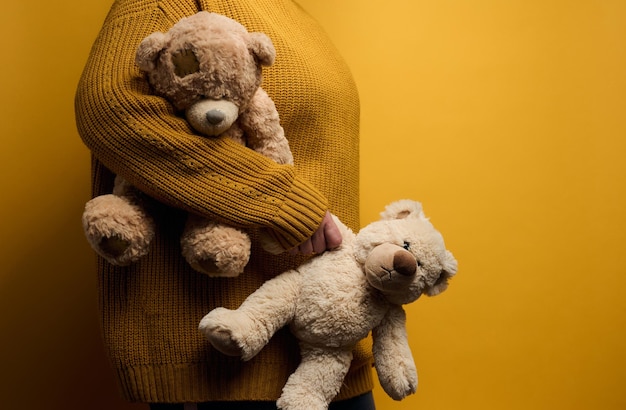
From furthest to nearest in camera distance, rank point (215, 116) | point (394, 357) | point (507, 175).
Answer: point (507, 175) < point (394, 357) < point (215, 116)

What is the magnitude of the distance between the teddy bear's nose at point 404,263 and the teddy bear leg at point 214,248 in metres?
0.18

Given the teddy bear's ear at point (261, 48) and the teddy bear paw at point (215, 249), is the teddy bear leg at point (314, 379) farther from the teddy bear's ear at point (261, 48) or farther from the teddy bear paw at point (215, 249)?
the teddy bear's ear at point (261, 48)

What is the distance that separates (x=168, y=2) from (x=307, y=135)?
0.87 feet

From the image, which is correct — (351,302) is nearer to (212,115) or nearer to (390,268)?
(390,268)

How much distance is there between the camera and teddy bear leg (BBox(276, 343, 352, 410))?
2.69 feet

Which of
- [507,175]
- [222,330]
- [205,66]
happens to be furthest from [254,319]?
[507,175]

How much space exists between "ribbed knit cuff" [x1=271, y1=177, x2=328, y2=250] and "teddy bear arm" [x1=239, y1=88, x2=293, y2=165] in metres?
0.05

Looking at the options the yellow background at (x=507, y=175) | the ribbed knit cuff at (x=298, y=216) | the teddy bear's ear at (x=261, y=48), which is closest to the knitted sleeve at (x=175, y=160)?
the ribbed knit cuff at (x=298, y=216)

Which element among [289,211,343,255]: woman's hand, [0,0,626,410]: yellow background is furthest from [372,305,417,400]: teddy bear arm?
[0,0,626,410]: yellow background

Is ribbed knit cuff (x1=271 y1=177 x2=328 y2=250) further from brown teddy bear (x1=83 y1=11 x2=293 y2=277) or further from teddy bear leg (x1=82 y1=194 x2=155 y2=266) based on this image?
teddy bear leg (x1=82 y1=194 x2=155 y2=266)

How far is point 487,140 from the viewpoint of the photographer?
55.2 inches

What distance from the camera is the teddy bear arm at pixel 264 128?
82cm

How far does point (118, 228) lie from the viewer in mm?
746

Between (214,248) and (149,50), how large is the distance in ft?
0.79
